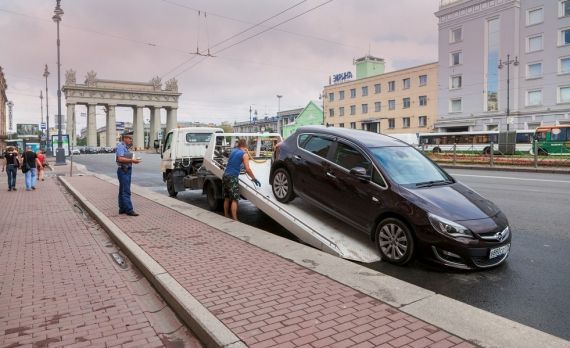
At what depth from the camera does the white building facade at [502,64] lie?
1687 inches

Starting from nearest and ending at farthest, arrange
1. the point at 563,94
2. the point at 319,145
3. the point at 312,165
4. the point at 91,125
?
the point at 312,165 → the point at 319,145 → the point at 563,94 → the point at 91,125

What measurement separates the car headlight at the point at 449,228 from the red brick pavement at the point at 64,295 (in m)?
3.09

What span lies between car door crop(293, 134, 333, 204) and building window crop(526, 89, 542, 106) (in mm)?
44525

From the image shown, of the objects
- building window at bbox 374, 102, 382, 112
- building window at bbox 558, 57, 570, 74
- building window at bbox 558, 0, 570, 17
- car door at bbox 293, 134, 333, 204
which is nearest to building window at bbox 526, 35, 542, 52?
building window at bbox 558, 57, 570, 74

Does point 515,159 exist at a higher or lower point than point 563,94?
lower

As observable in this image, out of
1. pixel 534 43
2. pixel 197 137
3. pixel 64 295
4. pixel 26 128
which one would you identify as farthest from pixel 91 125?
pixel 64 295

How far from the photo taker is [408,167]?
6.52m

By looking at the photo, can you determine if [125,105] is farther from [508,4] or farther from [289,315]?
[289,315]

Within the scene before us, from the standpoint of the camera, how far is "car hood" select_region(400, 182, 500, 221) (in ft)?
17.8

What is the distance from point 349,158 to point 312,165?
0.79 metres

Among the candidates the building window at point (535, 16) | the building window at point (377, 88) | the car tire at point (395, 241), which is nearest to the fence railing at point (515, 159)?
the car tire at point (395, 241)

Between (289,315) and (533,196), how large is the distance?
10144 millimetres

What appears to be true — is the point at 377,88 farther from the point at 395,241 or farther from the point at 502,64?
the point at 395,241

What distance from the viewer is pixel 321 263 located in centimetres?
547
